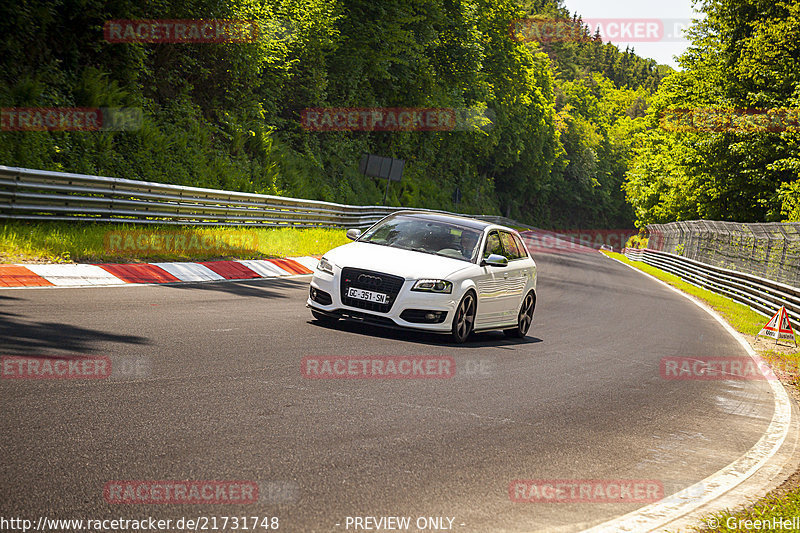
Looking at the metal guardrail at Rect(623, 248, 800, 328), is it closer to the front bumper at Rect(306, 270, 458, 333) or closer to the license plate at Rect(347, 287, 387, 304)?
the front bumper at Rect(306, 270, 458, 333)

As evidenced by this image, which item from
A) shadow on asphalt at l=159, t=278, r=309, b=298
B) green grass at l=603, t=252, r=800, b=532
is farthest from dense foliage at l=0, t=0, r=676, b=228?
green grass at l=603, t=252, r=800, b=532

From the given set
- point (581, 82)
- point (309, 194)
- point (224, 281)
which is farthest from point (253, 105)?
point (581, 82)

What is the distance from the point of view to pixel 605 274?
1294 inches

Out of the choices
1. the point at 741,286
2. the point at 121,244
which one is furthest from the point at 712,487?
the point at 741,286

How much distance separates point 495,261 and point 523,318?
6.03ft

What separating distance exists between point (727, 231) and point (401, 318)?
2441cm

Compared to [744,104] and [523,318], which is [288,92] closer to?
[744,104]

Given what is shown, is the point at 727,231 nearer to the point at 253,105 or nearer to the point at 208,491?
the point at 253,105

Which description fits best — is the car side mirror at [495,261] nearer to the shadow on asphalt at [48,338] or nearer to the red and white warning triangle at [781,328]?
the shadow on asphalt at [48,338]

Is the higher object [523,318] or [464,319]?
[464,319]

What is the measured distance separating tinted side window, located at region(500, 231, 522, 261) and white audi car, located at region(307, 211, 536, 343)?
2 cm

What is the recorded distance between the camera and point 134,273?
1263 centimetres

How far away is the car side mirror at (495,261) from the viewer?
10.7 meters

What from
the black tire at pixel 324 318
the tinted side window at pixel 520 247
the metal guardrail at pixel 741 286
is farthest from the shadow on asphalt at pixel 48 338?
the metal guardrail at pixel 741 286
